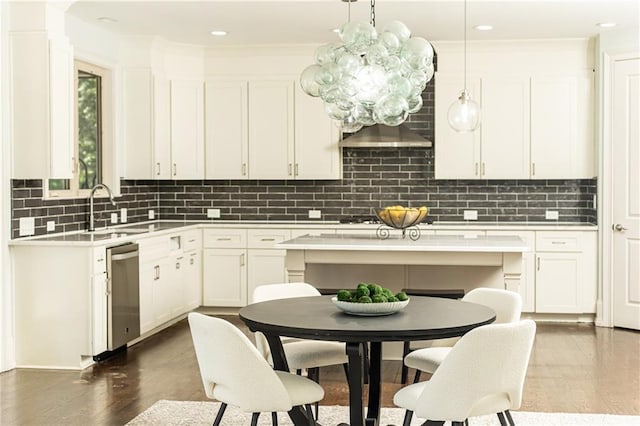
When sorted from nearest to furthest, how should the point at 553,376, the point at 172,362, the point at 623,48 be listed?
the point at 553,376 → the point at 172,362 → the point at 623,48

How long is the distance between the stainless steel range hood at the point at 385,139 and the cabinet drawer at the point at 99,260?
2781mm

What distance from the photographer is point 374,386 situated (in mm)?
4027

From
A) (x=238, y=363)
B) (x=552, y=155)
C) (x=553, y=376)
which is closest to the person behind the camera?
(x=238, y=363)

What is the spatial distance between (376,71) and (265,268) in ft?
14.6

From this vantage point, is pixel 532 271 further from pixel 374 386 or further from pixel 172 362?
pixel 374 386

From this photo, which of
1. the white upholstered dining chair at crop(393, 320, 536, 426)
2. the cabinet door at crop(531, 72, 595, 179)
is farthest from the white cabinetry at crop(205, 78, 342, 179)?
the white upholstered dining chair at crop(393, 320, 536, 426)

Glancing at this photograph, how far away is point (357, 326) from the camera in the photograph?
3.48 metres

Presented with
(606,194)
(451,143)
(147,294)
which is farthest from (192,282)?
(606,194)

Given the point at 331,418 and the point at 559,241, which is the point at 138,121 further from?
the point at 331,418

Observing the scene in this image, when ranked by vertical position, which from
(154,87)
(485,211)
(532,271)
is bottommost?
(532,271)

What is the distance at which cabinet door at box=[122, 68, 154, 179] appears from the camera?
309 inches

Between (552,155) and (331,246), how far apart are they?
3.15m

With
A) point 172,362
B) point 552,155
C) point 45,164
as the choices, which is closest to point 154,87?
point 45,164

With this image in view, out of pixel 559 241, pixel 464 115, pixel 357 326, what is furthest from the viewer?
pixel 559 241
